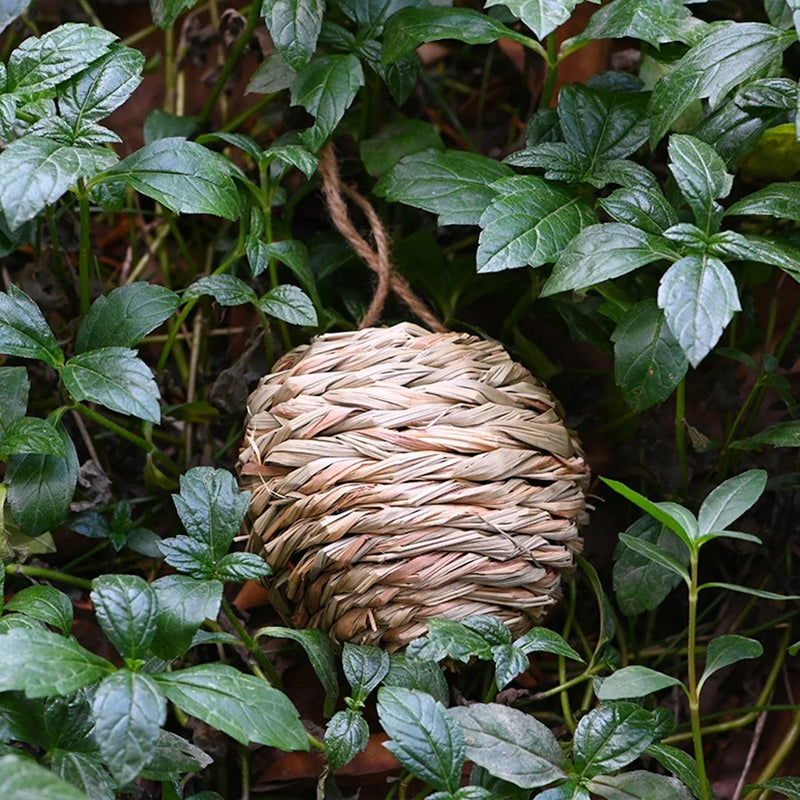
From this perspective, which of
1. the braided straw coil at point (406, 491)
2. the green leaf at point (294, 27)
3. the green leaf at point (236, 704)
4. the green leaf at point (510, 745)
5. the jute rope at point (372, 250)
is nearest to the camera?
the green leaf at point (236, 704)

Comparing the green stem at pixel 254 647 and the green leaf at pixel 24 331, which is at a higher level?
the green leaf at pixel 24 331

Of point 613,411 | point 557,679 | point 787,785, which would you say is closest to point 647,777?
point 787,785

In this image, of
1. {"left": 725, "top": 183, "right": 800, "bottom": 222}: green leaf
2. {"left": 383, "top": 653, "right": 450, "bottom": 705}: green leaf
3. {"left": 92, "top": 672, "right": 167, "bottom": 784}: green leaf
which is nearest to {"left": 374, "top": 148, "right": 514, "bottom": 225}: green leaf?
{"left": 725, "top": 183, "right": 800, "bottom": 222}: green leaf

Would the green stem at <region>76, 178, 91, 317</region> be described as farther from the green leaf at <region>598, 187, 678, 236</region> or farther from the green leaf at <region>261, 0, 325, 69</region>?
the green leaf at <region>598, 187, 678, 236</region>

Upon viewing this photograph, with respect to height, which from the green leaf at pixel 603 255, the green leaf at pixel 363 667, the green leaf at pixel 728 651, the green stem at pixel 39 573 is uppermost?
the green leaf at pixel 603 255

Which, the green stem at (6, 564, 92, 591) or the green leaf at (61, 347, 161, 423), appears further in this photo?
the green stem at (6, 564, 92, 591)

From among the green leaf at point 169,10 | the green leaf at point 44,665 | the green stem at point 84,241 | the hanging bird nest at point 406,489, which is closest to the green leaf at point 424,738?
the hanging bird nest at point 406,489

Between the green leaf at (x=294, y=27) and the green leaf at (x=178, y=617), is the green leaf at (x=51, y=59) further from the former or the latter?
the green leaf at (x=178, y=617)
